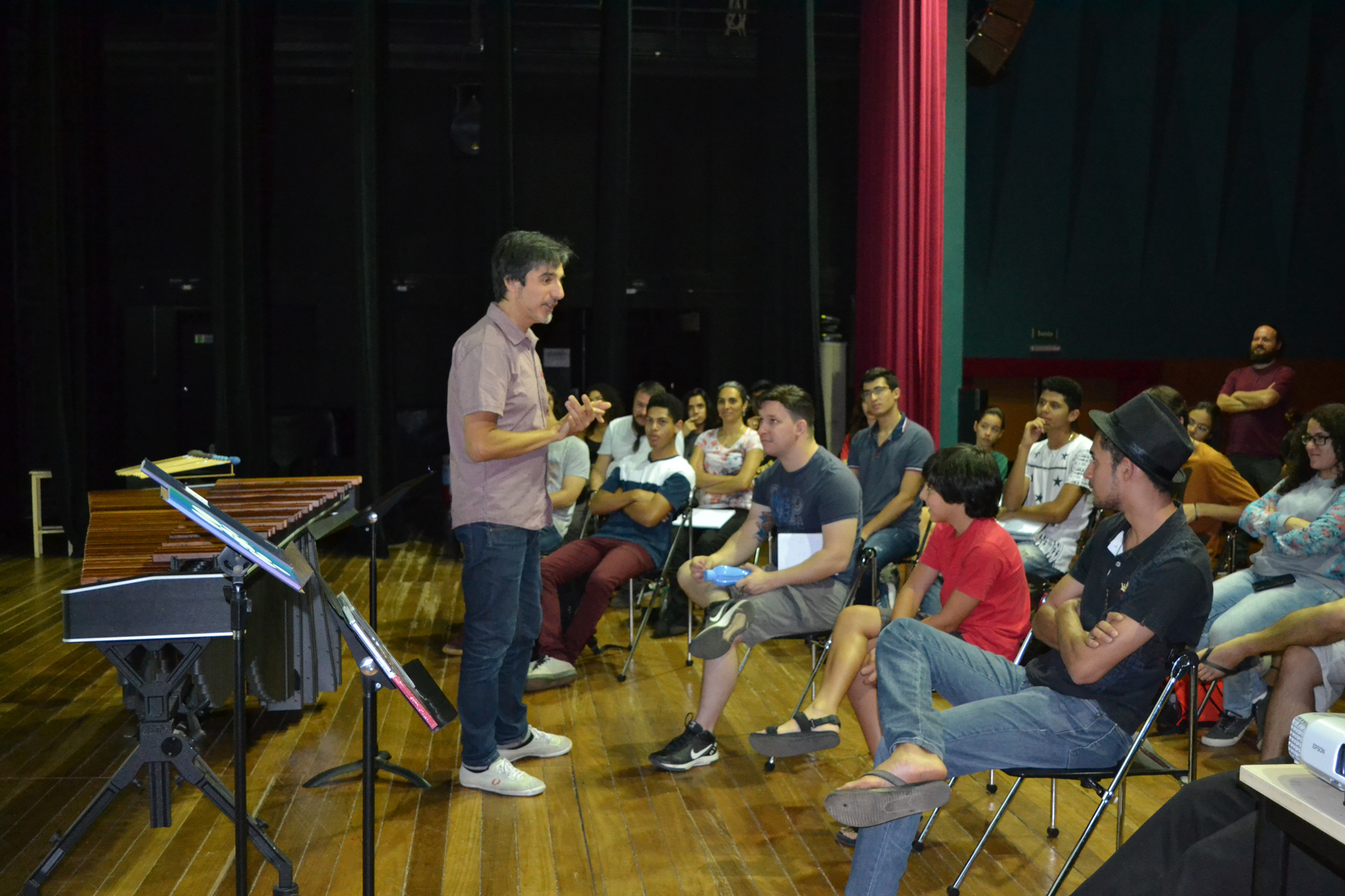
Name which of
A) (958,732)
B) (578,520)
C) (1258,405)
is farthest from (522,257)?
(1258,405)

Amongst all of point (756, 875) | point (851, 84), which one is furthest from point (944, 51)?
point (756, 875)

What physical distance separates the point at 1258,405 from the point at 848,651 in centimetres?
481

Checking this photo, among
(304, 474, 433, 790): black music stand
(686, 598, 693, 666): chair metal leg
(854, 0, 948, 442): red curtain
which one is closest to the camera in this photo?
(304, 474, 433, 790): black music stand

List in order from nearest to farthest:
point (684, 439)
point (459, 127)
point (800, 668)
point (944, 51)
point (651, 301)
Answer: point (800, 668) → point (684, 439) → point (944, 51) → point (459, 127) → point (651, 301)

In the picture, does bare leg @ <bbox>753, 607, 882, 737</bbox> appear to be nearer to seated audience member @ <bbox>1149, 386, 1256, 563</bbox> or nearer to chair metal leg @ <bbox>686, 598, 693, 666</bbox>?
chair metal leg @ <bbox>686, 598, 693, 666</bbox>

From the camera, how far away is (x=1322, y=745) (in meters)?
1.52

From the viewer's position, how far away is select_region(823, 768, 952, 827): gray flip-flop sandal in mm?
2205

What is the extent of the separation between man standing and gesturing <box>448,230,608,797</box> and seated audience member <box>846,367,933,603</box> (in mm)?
2086

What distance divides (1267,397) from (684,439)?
3564mm

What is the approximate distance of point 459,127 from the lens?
29.9 feet

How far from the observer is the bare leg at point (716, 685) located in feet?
11.9

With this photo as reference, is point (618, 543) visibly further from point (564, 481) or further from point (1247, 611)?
point (1247, 611)

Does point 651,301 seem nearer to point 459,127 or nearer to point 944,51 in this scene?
point 459,127

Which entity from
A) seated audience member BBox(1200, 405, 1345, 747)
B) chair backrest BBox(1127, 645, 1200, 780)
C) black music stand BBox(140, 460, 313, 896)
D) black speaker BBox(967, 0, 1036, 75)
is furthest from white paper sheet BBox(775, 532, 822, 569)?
black speaker BBox(967, 0, 1036, 75)
